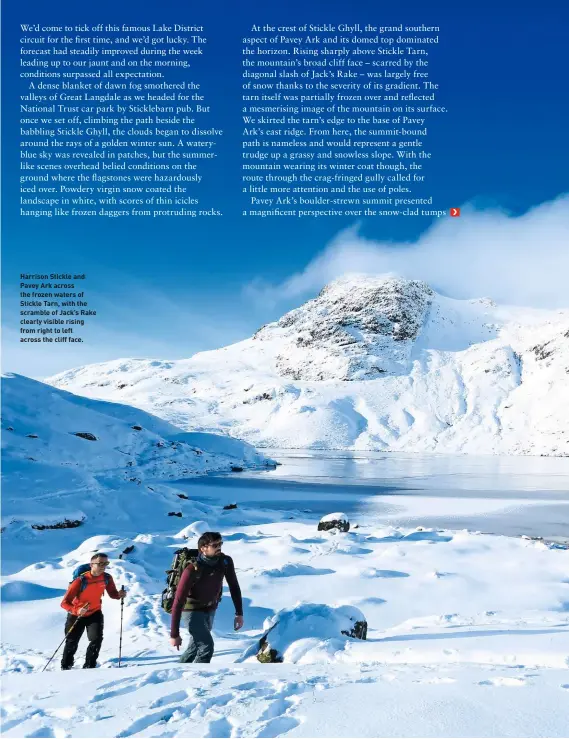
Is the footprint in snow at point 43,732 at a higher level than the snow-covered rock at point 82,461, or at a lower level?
higher

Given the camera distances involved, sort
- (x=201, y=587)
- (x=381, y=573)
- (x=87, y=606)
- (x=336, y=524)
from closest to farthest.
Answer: (x=201, y=587), (x=87, y=606), (x=381, y=573), (x=336, y=524)

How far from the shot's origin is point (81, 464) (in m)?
38.3

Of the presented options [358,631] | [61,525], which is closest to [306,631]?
[358,631]

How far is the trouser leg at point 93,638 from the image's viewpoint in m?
8.20

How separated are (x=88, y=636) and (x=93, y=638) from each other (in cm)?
8

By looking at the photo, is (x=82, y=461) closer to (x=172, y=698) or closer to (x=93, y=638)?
(x=93, y=638)

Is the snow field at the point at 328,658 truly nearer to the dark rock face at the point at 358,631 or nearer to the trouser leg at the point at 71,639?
the dark rock face at the point at 358,631

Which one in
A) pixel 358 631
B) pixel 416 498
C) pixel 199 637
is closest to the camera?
pixel 199 637

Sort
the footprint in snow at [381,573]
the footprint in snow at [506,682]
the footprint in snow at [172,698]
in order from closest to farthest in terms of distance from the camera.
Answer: the footprint in snow at [172,698] < the footprint in snow at [506,682] < the footprint in snow at [381,573]

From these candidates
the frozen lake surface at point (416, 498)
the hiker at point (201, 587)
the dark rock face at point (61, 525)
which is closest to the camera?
the hiker at point (201, 587)

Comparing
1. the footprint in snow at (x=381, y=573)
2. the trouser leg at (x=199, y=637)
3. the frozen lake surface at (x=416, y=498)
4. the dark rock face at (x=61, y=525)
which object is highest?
the trouser leg at (x=199, y=637)

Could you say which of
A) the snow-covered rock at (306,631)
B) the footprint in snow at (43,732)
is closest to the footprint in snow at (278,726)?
the footprint in snow at (43,732)

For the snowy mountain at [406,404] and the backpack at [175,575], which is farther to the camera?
the snowy mountain at [406,404]

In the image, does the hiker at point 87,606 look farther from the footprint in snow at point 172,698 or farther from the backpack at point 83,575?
the footprint in snow at point 172,698
